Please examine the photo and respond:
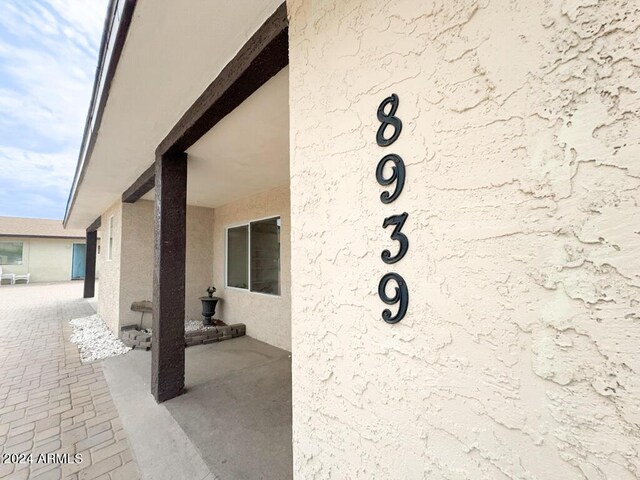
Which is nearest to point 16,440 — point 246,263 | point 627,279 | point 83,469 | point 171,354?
point 83,469

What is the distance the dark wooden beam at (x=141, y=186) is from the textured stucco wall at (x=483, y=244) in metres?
3.77

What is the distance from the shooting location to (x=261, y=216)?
557cm

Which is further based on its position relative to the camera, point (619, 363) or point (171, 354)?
point (171, 354)

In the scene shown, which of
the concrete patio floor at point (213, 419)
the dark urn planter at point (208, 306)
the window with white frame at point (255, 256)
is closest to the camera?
the concrete patio floor at point (213, 419)

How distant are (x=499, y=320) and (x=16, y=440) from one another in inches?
165

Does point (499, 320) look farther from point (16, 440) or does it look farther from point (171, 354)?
point (16, 440)

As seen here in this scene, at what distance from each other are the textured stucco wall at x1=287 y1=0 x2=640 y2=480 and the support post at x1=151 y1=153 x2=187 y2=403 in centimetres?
263

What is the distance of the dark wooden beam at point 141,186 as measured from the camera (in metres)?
4.03

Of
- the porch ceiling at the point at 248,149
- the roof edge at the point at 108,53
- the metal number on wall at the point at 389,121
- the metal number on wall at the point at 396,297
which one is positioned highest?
the roof edge at the point at 108,53

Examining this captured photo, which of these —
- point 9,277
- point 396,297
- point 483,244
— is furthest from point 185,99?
point 9,277

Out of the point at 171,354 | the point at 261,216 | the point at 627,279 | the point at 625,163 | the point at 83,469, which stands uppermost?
the point at 261,216

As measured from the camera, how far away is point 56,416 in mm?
2930

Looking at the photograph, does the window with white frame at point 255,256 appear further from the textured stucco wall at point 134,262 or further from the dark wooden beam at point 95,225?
the dark wooden beam at point 95,225

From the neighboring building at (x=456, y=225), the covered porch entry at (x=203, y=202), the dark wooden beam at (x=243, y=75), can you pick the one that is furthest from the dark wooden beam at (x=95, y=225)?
the neighboring building at (x=456, y=225)
